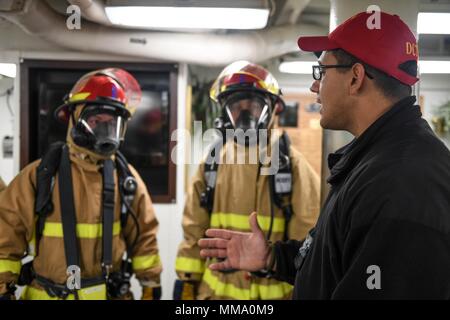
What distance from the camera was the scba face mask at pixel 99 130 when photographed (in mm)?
2051

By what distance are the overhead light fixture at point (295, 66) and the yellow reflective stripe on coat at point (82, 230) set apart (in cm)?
235

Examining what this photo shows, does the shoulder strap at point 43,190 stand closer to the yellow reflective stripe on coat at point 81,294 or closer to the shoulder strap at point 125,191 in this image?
the yellow reflective stripe on coat at point 81,294

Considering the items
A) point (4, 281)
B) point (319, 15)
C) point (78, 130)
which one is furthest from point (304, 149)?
point (4, 281)

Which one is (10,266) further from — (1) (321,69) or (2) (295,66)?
(2) (295,66)

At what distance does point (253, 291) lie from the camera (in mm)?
2135

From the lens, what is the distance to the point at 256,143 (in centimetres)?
227

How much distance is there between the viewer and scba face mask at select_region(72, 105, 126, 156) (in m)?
2.05

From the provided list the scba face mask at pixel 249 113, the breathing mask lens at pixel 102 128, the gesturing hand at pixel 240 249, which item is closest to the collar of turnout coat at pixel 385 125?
the gesturing hand at pixel 240 249

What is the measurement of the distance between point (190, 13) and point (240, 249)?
5.00ft

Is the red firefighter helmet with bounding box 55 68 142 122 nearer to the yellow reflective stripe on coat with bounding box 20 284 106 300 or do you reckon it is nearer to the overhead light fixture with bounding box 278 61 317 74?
the yellow reflective stripe on coat with bounding box 20 284 106 300

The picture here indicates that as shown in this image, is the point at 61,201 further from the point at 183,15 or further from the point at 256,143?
the point at 183,15

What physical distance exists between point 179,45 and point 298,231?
5.98 ft

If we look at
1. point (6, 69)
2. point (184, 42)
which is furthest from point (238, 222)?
point (184, 42)

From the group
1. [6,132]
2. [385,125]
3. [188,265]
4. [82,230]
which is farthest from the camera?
[6,132]
